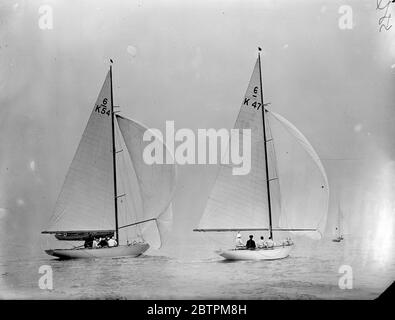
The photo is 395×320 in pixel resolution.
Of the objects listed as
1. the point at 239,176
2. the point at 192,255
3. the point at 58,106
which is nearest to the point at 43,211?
the point at 58,106

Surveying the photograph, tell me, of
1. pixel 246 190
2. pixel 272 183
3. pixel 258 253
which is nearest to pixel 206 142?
pixel 246 190

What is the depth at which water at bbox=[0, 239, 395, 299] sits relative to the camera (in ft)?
18.8

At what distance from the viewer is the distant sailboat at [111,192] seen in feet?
19.7

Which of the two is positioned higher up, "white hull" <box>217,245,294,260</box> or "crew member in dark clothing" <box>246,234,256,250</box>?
"crew member in dark clothing" <box>246,234,256,250</box>

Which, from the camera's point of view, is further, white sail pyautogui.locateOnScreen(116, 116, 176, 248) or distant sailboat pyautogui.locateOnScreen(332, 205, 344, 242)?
white sail pyautogui.locateOnScreen(116, 116, 176, 248)

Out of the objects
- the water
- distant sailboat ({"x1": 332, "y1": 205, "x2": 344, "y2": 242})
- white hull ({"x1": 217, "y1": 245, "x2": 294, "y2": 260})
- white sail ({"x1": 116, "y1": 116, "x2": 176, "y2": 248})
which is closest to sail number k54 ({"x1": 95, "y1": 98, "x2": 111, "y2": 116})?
white sail ({"x1": 116, "y1": 116, "x2": 176, "y2": 248})

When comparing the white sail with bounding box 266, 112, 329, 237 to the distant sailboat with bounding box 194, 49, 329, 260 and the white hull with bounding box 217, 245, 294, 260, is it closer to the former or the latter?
the distant sailboat with bounding box 194, 49, 329, 260

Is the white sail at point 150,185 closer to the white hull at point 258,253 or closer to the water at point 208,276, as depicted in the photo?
the water at point 208,276

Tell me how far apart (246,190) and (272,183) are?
0.27 meters

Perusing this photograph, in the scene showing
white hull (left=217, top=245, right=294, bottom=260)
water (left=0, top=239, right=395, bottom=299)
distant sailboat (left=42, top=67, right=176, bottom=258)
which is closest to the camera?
water (left=0, top=239, right=395, bottom=299)

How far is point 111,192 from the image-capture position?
6.18m

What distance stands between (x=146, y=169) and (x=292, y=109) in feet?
4.91

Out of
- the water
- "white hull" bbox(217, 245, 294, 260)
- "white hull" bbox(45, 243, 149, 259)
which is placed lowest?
the water

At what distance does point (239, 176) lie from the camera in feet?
19.8
